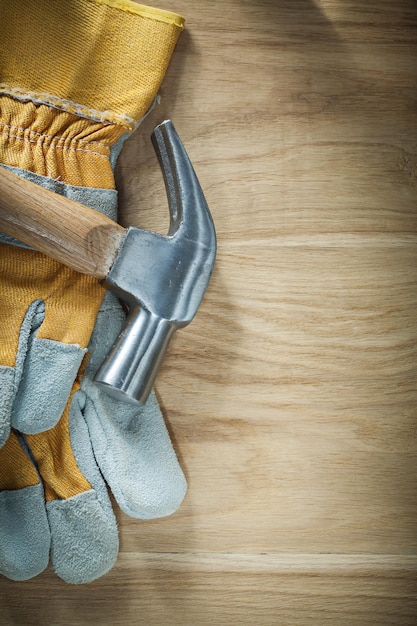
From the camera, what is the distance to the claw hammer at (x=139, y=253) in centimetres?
63

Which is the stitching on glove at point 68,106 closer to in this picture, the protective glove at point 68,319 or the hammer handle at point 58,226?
the protective glove at point 68,319

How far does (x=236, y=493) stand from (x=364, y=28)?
2.04 ft

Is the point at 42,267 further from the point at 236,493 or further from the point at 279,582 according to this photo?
the point at 279,582

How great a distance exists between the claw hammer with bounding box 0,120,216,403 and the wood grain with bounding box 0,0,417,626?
90 mm

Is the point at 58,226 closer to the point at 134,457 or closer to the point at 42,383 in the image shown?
the point at 42,383

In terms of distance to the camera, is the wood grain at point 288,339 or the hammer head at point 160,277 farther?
the wood grain at point 288,339

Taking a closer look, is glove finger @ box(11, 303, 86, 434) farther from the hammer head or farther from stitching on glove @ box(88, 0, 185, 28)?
stitching on glove @ box(88, 0, 185, 28)

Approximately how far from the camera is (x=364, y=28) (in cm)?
76

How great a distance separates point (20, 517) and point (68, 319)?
248mm

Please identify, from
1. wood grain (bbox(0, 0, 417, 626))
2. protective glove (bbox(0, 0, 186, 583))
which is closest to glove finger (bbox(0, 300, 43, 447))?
protective glove (bbox(0, 0, 186, 583))

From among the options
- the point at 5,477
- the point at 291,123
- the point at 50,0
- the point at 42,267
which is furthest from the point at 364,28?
the point at 5,477

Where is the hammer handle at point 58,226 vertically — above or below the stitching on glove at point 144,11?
below

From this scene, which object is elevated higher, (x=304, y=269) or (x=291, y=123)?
(x=291, y=123)

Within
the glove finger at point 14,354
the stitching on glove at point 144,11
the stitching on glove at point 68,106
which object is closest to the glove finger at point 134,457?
the glove finger at point 14,354
